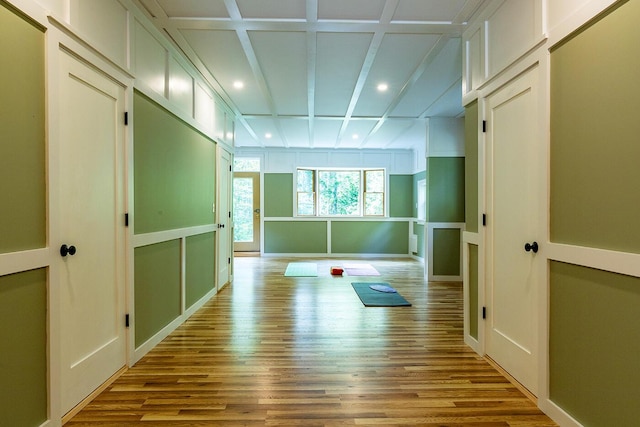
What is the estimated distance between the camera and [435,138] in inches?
213

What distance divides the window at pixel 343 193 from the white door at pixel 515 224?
5765 mm

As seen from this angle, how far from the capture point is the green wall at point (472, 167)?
8.81 feet

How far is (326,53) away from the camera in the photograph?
3166mm

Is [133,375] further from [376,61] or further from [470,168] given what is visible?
[376,61]

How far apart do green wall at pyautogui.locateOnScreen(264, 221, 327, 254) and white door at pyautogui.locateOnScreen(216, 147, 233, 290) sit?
2.79 metres

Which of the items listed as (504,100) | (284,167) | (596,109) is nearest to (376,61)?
(504,100)

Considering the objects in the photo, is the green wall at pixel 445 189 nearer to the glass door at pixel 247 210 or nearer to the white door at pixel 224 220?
the white door at pixel 224 220

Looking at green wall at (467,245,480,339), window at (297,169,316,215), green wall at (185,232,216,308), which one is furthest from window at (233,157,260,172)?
green wall at (467,245,480,339)

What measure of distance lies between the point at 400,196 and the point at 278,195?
3.12 metres

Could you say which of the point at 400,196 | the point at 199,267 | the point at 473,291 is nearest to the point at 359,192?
the point at 400,196

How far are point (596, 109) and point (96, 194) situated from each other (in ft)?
9.31

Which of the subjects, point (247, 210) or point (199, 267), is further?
point (247, 210)

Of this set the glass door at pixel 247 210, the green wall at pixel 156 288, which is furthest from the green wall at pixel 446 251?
the glass door at pixel 247 210

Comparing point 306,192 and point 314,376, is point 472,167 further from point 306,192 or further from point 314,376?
point 306,192
